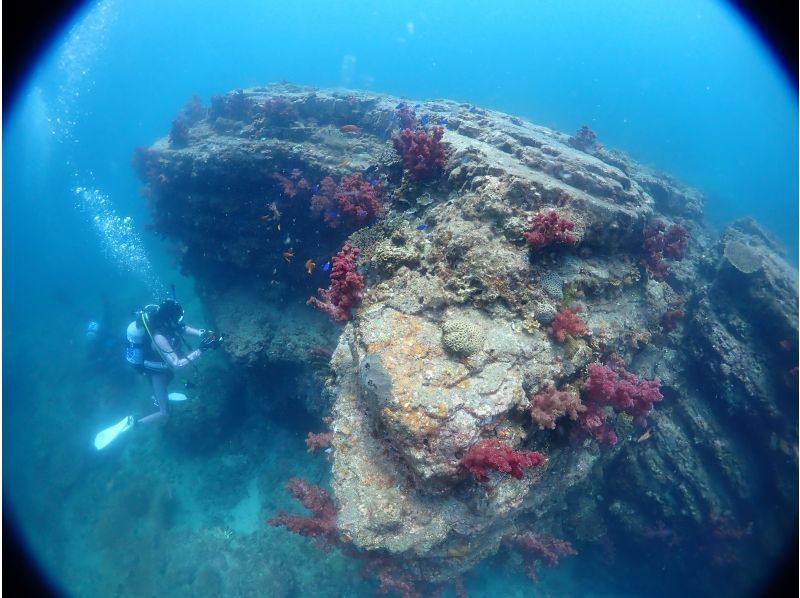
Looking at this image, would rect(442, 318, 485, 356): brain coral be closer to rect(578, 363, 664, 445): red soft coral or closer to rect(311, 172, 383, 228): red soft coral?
rect(578, 363, 664, 445): red soft coral

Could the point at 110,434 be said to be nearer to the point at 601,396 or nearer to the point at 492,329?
the point at 492,329

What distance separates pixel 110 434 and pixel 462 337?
460 inches

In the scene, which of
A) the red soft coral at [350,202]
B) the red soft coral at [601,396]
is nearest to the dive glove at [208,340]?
the red soft coral at [350,202]

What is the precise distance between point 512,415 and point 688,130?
86.8 m

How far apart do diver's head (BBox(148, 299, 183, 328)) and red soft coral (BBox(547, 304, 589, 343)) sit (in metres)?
9.50

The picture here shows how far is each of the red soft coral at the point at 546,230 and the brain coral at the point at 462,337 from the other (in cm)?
198

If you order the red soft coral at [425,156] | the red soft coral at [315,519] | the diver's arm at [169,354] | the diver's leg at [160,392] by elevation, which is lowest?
the diver's leg at [160,392]

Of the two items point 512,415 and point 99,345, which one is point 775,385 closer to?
point 512,415

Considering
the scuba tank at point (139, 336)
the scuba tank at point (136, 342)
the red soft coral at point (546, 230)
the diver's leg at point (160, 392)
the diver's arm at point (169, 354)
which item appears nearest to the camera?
the red soft coral at point (546, 230)

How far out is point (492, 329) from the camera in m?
5.60

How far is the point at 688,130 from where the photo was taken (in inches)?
2687

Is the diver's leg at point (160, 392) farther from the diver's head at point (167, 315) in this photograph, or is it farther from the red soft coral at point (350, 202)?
the red soft coral at point (350, 202)

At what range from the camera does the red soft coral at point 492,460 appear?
426cm

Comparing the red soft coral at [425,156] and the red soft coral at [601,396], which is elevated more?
the red soft coral at [425,156]
